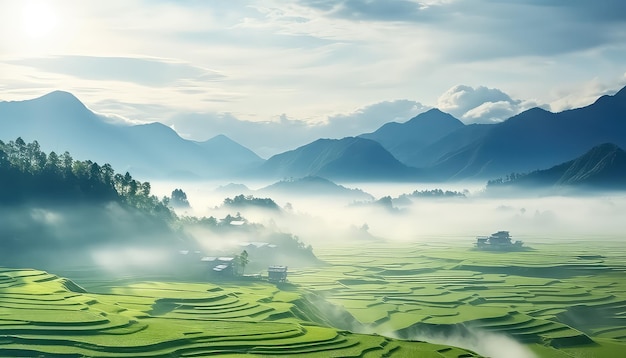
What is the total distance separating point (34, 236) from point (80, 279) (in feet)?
49.5

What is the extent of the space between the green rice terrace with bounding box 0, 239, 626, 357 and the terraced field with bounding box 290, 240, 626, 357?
14 cm

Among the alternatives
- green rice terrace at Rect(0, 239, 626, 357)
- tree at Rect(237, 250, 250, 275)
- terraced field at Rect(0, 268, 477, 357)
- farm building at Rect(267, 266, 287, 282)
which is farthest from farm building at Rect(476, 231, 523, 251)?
terraced field at Rect(0, 268, 477, 357)

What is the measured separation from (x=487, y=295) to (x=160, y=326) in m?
39.0

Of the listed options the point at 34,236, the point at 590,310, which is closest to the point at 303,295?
the point at 590,310

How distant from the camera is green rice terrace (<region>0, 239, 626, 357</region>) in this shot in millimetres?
33969

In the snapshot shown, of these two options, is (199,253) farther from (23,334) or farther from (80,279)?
(23,334)

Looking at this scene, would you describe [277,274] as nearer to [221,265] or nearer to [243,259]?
[243,259]

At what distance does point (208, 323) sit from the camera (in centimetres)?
3878

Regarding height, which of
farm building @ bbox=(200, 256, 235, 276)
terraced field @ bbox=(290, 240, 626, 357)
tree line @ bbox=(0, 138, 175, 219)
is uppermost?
tree line @ bbox=(0, 138, 175, 219)

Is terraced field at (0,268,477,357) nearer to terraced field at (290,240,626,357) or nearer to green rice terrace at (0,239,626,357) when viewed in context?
green rice terrace at (0,239,626,357)

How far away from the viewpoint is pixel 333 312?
53.0 m

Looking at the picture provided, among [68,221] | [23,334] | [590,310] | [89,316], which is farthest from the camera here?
[68,221]

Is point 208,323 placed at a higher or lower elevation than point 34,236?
lower

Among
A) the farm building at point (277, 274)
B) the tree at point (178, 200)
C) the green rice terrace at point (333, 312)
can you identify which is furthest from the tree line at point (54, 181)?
the tree at point (178, 200)
